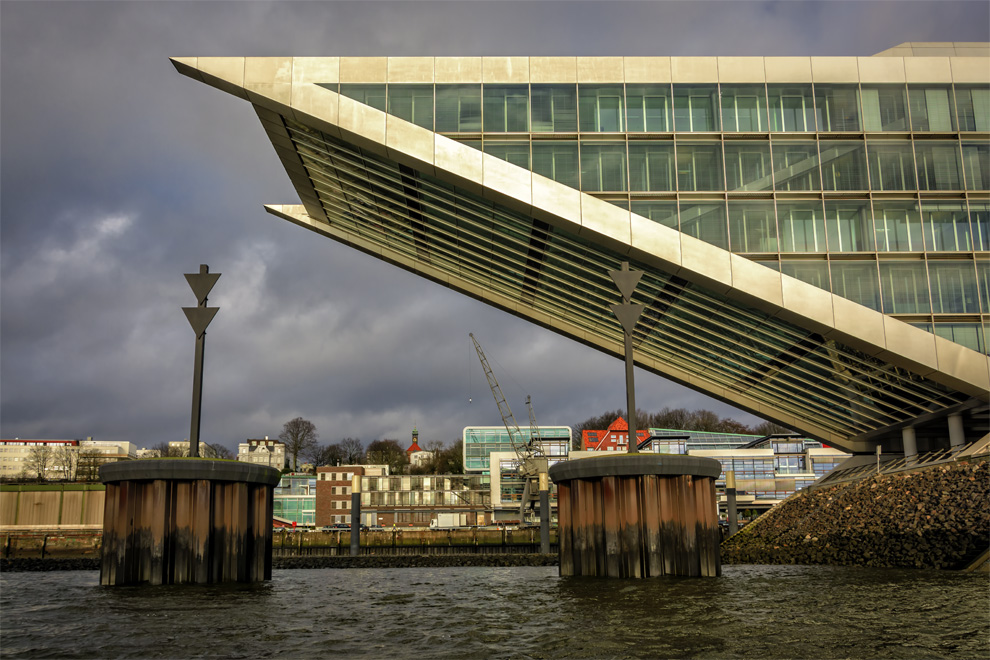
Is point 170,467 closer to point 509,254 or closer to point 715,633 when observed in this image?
point 715,633

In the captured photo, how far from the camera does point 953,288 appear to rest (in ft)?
117

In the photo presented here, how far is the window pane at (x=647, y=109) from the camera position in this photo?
35781mm

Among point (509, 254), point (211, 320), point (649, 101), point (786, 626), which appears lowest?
point (786, 626)

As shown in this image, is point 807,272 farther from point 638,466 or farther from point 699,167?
point 638,466

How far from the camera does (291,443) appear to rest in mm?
166750

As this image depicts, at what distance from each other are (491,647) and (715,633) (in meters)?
Answer: 3.12

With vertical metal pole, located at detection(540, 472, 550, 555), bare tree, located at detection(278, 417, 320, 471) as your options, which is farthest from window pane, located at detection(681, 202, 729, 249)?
bare tree, located at detection(278, 417, 320, 471)

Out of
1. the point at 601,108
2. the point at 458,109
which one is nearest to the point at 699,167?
the point at 601,108

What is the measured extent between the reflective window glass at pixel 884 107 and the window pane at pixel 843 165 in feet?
3.96

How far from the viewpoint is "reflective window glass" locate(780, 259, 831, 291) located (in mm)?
34781

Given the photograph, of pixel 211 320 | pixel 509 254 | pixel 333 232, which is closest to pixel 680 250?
pixel 509 254

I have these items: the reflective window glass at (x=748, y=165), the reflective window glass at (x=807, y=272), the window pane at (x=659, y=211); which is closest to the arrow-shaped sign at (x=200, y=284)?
the window pane at (x=659, y=211)

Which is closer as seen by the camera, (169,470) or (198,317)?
(169,470)

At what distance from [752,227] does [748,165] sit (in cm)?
288
